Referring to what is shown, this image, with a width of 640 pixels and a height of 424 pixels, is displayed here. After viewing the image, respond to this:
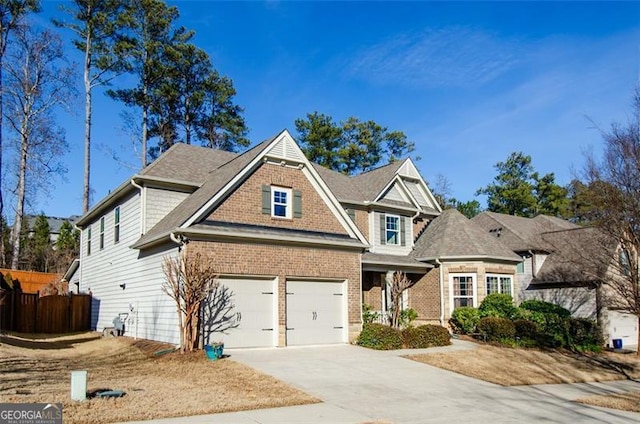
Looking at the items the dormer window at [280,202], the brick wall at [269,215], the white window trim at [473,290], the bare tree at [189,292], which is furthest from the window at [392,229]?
the bare tree at [189,292]

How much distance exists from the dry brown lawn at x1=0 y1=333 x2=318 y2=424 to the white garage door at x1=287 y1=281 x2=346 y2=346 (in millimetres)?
3999

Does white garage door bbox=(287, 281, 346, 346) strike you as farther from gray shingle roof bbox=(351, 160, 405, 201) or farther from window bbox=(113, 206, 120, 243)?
window bbox=(113, 206, 120, 243)

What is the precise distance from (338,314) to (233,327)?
14.1 ft

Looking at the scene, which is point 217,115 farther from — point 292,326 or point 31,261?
point 292,326

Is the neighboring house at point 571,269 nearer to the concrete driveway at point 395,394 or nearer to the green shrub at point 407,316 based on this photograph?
the green shrub at point 407,316

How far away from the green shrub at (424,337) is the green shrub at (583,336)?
6.35m

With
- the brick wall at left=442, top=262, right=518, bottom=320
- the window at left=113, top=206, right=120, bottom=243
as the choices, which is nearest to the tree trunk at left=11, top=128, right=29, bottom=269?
the window at left=113, top=206, right=120, bottom=243

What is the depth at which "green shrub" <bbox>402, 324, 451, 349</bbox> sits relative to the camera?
19578mm

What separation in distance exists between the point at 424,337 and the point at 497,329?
155 inches

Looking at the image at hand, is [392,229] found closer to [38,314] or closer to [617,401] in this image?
[617,401]

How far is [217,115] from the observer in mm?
43844

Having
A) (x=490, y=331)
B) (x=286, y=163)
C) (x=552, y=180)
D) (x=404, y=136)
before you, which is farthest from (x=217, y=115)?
(x=552, y=180)

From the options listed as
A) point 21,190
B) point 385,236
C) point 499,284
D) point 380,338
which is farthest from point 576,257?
point 21,190

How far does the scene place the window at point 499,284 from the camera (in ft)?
81.6
